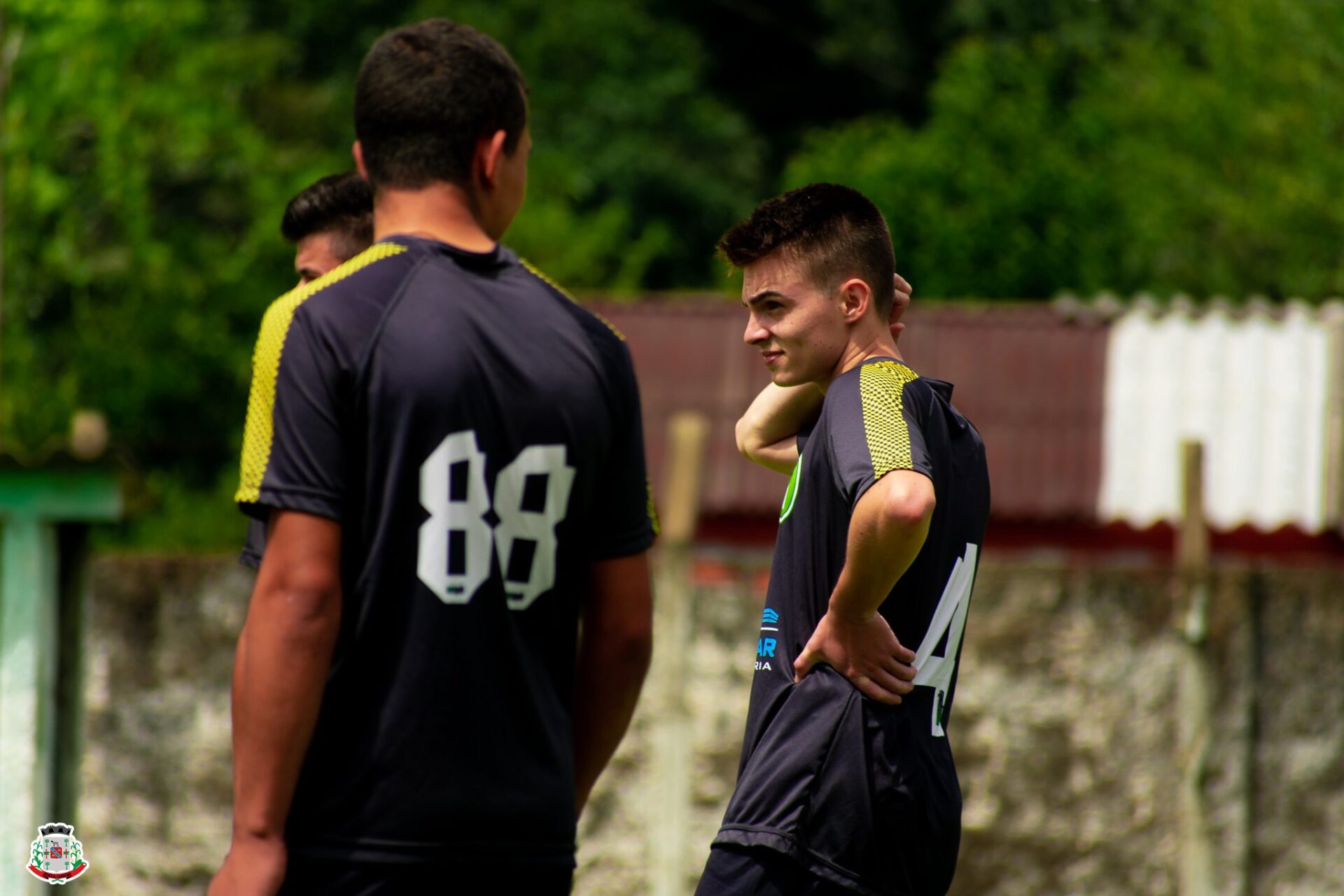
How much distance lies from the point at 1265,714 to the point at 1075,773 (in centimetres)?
88

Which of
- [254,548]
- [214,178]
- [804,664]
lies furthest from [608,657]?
[214,178]

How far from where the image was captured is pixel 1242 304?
27797 mm

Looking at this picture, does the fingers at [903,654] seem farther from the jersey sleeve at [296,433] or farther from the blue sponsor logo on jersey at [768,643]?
the jersey sleeve at [296,433]

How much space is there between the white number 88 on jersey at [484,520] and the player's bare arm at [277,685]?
6.1 inches

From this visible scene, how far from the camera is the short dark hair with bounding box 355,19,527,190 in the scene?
2709 mm

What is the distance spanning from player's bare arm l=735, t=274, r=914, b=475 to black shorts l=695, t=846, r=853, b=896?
2.53 feet

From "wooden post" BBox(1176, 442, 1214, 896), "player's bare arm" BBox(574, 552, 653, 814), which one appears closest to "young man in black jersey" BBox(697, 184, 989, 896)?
"player's bare arm" BBox(574, 552, 653, 814)

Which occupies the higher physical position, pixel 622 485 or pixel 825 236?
pixel 825 236

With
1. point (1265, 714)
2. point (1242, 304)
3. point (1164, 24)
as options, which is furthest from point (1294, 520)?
point (1164, 24)

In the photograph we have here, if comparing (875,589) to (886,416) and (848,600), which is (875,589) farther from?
(886,416)

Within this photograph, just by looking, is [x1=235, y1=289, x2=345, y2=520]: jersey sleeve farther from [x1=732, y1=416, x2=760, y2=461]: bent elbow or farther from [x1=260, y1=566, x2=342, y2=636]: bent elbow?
[x1=732, y1=416, x2=760, y2=461]: bent elbow

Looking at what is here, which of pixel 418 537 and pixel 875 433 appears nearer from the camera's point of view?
pixel 418 537

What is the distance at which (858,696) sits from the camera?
10.2 ft

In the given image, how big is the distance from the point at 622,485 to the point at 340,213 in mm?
1512
